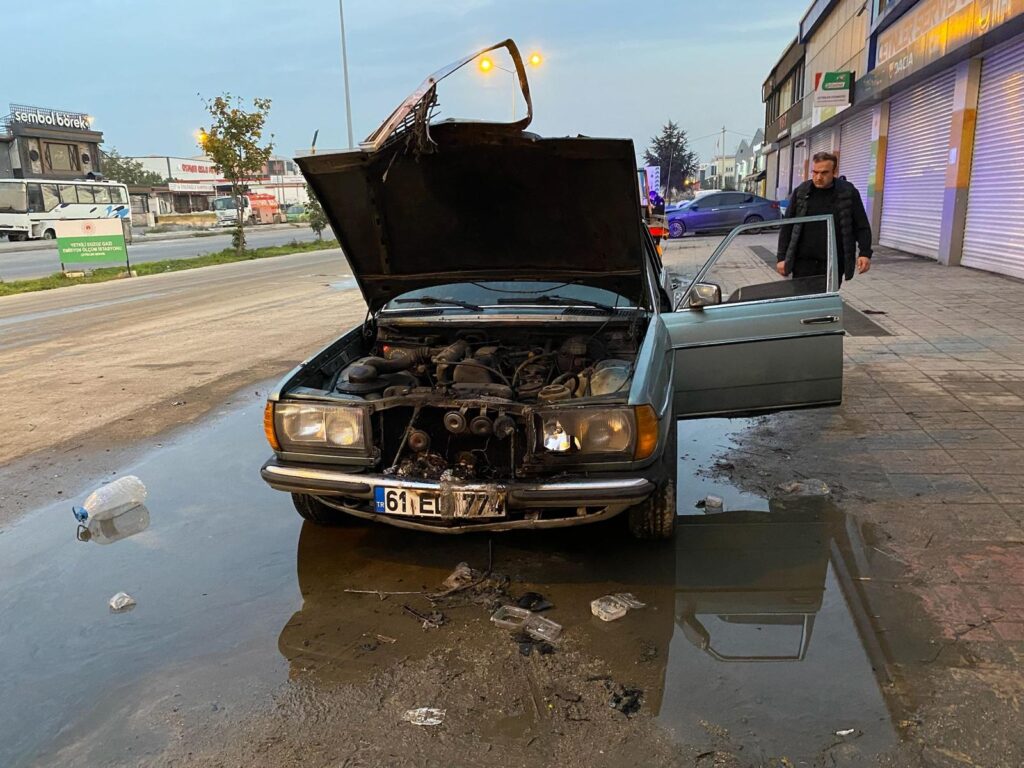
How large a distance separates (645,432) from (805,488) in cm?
168

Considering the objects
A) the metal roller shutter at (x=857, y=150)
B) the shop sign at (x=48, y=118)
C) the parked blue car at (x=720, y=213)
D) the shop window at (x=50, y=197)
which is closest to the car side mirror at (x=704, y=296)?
the metal roller shutter at (x=857, y=150)

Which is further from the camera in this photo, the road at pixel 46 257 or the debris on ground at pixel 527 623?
the road at pixel 46 257

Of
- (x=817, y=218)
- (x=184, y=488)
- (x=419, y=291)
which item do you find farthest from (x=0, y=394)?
(x=817, y=218)

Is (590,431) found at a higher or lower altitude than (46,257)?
higher

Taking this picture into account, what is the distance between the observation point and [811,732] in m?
2.42

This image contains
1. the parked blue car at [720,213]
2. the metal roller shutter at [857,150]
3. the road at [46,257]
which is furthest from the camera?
the parked blue car at [720,213]

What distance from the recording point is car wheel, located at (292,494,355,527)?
4008 mm

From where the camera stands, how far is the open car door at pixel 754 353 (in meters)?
4.58

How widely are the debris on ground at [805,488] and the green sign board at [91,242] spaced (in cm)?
2008

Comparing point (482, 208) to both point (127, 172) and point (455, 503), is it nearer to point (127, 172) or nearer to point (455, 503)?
point (455, 503)

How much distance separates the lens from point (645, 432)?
324 centimetres

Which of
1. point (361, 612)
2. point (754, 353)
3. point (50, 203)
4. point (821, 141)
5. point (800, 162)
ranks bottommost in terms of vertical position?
point (361, 612)

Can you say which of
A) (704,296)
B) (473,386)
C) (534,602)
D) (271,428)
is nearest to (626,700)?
(534,602)

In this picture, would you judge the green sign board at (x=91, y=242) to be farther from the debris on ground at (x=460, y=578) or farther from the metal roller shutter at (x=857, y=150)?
the metal roller shutter at (x=857, y=150)
